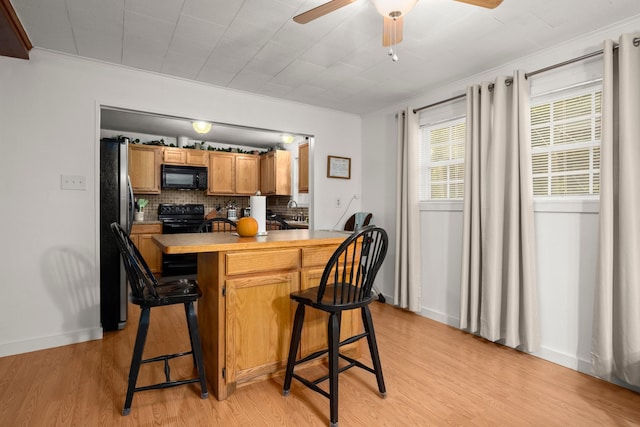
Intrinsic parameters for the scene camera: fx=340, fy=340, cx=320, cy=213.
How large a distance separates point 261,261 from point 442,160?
8.08 feet

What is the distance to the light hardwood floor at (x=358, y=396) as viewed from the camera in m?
1.82

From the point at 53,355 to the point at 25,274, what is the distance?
26.5 inches

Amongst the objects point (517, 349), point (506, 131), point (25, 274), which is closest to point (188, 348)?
point (25, 274)

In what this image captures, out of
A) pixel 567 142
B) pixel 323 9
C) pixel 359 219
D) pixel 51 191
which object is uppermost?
pixel 323 9

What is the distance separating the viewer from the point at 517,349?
9.14 ft

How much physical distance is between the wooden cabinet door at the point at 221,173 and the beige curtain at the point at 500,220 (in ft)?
14.3

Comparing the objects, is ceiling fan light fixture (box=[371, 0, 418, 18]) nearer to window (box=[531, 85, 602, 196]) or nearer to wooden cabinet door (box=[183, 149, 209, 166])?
window (box=[531, 85, 602, 196])

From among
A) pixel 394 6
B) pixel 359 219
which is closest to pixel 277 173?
pixel 359 219

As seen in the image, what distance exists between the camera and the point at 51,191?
9.05 feet

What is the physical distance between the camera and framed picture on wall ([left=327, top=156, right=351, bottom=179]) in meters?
4.32

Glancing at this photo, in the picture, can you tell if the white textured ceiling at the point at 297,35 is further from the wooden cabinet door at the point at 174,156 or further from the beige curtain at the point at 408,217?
the wooden cabinet door at the point at 174,156

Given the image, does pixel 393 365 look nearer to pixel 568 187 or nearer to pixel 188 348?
pixel 188 348

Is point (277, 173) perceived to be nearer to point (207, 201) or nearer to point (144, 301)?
point (207, 201)

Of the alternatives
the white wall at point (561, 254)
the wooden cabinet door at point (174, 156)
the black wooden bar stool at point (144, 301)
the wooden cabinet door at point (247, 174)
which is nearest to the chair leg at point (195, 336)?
the black wooden bar stool at point (144, 301)
